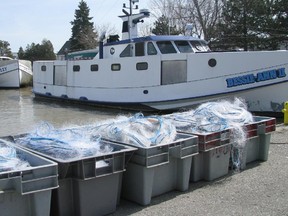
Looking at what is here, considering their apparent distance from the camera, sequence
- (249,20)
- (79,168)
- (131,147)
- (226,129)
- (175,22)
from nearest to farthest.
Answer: (79,168)
(131,147)
(226,129)
(249,20)
(175,22)

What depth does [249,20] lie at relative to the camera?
31.9 m

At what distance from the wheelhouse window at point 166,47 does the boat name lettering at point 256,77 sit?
A: 7.61ft

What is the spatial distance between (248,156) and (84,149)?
3254mm

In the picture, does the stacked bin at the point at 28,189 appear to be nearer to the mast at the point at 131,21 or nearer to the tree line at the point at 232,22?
the mast at the point at 131,21

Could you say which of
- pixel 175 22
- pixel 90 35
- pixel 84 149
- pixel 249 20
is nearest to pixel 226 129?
pixel 84 149

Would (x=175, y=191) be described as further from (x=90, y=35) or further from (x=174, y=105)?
(x=90, y=35)

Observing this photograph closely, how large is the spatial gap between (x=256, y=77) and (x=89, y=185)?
9375 mm

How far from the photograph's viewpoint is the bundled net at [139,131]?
5.01m

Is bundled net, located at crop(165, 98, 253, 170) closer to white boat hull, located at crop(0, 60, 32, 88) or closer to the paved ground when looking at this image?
the paved ground

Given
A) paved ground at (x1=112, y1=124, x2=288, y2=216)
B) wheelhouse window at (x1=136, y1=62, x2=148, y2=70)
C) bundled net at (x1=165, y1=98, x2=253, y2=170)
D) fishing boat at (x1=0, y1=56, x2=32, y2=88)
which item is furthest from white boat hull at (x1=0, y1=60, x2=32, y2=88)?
paved ground at (x1=112, y1=124, x2=288, y2=216)

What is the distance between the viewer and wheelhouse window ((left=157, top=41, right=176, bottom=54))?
45.2 ft

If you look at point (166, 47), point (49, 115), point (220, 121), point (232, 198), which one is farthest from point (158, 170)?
point (49, 115)

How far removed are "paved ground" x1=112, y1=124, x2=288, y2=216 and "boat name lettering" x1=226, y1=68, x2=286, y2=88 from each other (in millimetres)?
6587

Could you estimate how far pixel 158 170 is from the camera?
5062mm
